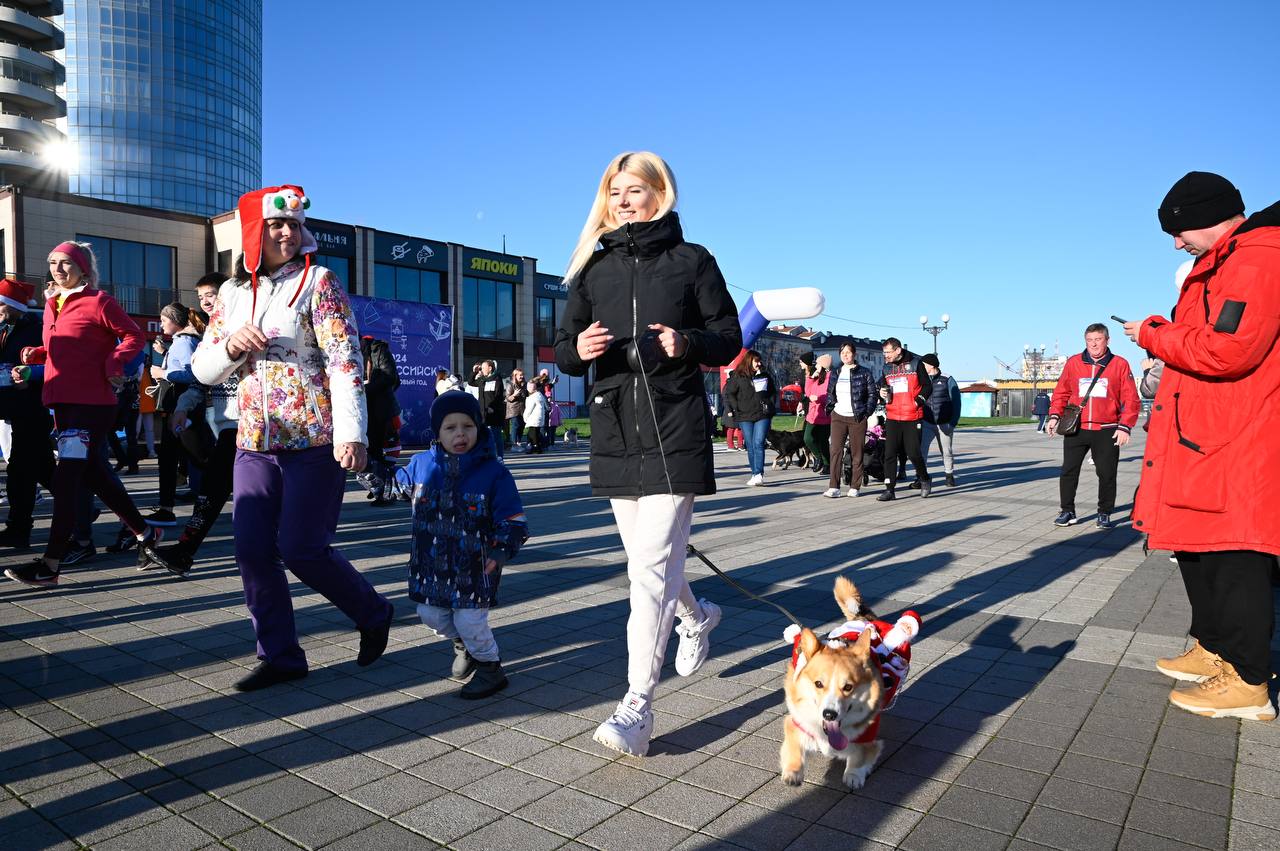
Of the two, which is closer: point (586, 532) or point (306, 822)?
point (306, 822)

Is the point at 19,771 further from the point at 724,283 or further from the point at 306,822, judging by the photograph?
the point at 724,283

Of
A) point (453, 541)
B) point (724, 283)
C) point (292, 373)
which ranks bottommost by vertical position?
point (453, 541)

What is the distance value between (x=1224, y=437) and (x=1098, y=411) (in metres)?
5.74

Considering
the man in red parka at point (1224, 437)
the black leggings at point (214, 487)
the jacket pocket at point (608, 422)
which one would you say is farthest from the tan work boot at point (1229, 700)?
the black leggings at point (214, 487)

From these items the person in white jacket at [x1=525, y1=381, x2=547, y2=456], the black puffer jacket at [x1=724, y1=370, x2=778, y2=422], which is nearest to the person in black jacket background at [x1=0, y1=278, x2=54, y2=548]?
the black puffer jacket at [x1=724, y1=370, x2=778, y2=422]

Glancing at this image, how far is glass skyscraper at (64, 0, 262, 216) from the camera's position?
9194 centimetres

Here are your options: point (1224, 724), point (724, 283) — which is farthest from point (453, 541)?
point (1224, 724)

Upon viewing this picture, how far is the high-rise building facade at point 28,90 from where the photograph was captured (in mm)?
61625

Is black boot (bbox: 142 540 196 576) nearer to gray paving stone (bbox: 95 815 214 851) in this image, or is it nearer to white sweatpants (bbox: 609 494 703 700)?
gray paving stone (bbox: 95 815 214 851)

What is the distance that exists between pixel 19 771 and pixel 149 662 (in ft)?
3.92

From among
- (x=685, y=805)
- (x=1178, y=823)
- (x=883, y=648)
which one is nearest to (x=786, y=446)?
(x=883, y=648)

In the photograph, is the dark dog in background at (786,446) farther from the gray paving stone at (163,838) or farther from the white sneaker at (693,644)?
the gray paving stone at (163,838)

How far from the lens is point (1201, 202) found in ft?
11.4

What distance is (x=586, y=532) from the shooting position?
8008 millimetres
